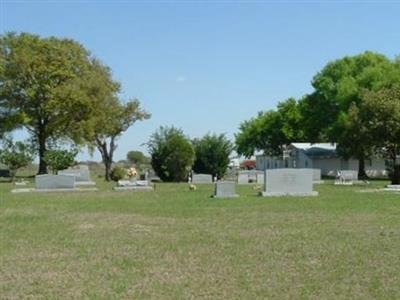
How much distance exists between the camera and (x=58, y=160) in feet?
149

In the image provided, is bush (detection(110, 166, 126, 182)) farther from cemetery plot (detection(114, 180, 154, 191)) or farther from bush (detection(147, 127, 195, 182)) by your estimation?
cemetery plot (detection(114, 180, 154, 191))

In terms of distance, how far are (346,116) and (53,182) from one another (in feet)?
101

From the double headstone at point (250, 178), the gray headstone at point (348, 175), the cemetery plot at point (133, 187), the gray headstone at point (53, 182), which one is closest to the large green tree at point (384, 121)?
the gray headstone at point (348, 175)

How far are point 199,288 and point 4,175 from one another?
4697cm

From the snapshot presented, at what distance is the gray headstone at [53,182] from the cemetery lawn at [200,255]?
1352cm

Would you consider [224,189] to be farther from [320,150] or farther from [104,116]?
[320,150]

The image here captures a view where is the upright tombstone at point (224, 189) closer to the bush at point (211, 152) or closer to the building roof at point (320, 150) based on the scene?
the bush at point (211, 152)

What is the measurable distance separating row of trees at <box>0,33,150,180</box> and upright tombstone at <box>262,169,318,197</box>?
89.2 feet

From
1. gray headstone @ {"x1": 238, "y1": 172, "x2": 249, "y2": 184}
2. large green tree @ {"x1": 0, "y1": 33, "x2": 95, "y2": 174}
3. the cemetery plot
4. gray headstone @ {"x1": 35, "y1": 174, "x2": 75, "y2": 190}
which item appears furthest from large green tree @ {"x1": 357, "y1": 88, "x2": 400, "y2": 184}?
large green tree @ {"x1": 0, "y1": 33, "x2": 95, "y2": 174}

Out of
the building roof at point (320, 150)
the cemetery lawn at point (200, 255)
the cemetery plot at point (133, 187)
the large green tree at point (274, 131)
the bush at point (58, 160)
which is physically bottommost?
the cemetery lawn at point (200, 255)

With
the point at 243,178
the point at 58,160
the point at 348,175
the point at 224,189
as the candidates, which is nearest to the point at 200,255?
the point at 224,189

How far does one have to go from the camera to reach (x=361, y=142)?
131 ft

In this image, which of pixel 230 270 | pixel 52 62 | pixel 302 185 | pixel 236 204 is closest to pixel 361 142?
pixel 302 185

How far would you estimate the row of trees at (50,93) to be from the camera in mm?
50625
